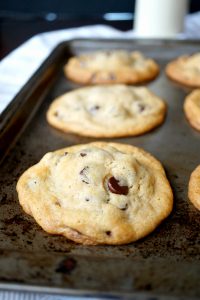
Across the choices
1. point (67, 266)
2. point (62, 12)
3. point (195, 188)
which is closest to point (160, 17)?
point (62, 12)

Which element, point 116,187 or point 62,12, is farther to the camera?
point 62,12

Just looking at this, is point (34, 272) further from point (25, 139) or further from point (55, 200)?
point (25, 139)

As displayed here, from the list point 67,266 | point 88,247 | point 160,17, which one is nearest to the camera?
point 67,266

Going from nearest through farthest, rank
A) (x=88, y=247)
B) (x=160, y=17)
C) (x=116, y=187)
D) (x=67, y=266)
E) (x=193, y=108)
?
1. (x=67, y=266)
2. (x=88, y=247)
3. (x=116, y=187)
4. (x=193, y=108)
5. (x=160, y=17)

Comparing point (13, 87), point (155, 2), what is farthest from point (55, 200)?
point (155, 2)

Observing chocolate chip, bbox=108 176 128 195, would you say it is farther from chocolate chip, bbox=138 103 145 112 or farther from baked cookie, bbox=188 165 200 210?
chocolate chip, bbox=138 103 145 112

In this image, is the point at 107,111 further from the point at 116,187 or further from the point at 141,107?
the point at 116,187

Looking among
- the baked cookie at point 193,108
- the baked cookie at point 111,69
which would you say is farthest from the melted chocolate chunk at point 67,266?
the baked cookie at point 111,69

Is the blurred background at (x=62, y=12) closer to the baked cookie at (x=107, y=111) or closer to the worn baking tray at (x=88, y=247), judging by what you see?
the worn baking tray at (x=88, y=247)
